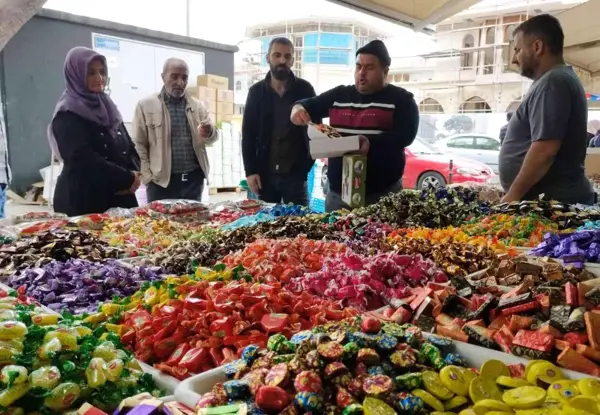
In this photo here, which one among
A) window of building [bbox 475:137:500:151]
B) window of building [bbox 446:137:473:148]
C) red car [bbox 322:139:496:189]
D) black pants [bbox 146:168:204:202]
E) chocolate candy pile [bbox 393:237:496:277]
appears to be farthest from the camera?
window of building [bbox 446:137:473:148]

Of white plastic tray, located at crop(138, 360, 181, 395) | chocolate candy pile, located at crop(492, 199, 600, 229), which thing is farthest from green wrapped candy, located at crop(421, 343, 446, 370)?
chocolate candy pile, located at crop(492, 199, 600, 229)

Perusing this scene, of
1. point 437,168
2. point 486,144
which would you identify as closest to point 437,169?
point 437,168

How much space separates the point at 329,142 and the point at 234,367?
1.89 m

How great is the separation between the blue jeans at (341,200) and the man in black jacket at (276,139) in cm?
30

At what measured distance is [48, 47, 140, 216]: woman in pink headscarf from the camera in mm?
2734

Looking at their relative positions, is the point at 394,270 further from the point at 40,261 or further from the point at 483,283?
the point at 40,261

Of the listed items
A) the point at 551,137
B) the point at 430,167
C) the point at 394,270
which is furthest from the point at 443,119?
the point at 394,270

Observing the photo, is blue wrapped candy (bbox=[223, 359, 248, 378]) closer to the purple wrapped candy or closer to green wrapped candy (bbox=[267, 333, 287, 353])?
green wrapped candy (bbox=[267, 333, 287, 353])

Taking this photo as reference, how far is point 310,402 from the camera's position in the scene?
2.50ft

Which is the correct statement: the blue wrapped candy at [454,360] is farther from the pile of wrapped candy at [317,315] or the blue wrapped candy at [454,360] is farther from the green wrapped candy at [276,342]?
the green wrapped candy at [276,342]

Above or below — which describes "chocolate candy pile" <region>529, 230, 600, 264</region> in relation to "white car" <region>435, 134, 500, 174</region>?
below

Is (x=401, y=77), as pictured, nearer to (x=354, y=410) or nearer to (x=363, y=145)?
(x=363, y=145)

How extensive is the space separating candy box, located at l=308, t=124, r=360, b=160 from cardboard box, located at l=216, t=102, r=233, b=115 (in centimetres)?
577

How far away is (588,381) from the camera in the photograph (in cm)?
81
